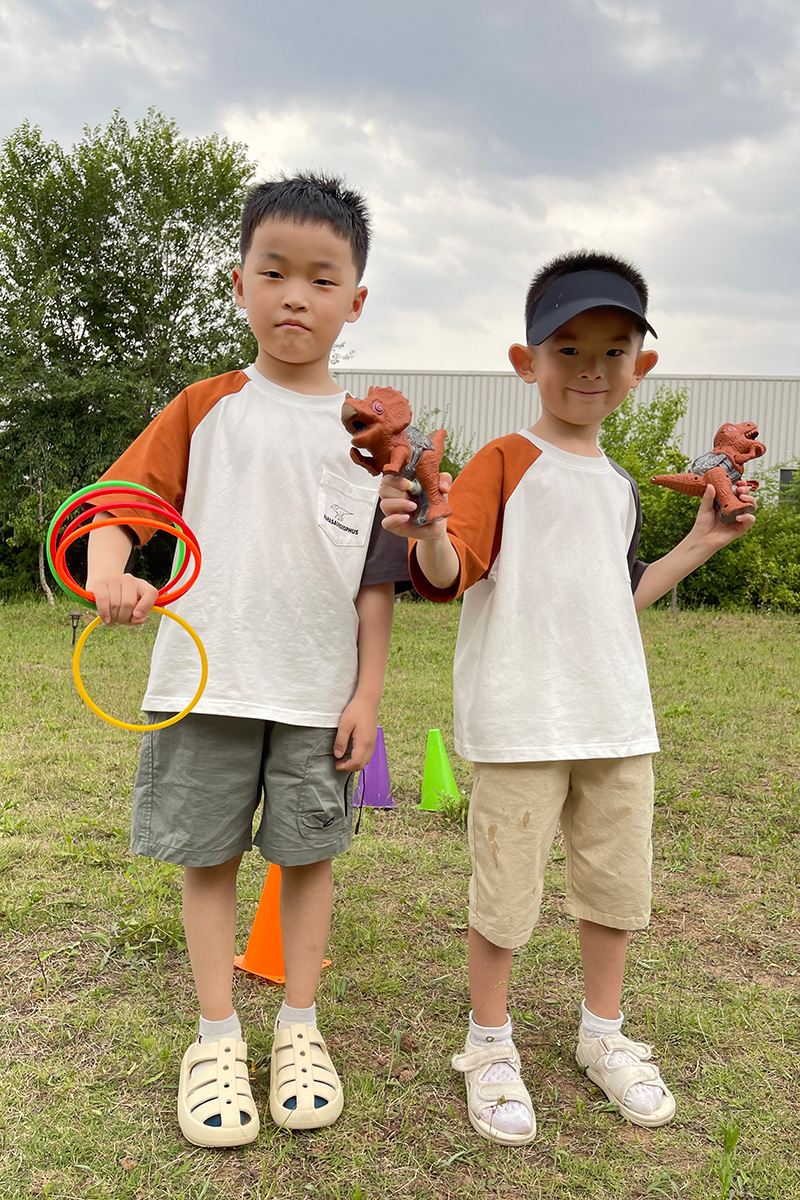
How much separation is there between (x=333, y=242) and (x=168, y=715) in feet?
3.40

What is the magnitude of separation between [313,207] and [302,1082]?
6.06ft

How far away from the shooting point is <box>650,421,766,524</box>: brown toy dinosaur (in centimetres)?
216

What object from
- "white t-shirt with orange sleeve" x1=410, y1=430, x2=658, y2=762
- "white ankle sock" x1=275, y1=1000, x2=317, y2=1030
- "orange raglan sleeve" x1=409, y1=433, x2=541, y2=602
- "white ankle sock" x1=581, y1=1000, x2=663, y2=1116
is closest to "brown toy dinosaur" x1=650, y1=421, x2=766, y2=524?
"white t-shirt with orange sleeve" x1=410, y1=430, x2=658, y2=762

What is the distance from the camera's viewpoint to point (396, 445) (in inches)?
63.6

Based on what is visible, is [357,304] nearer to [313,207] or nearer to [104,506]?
[313,207]

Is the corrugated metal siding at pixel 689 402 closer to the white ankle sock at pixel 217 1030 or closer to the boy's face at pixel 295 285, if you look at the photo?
the boy's face at pixel 295 285

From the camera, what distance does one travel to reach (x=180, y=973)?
2686mm

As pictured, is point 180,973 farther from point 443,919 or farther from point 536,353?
point 536,353

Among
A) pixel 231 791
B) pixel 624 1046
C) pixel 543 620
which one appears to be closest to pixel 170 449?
pixel 231 791

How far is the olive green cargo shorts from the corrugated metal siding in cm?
1958

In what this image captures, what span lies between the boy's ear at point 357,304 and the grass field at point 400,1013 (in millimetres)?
1745

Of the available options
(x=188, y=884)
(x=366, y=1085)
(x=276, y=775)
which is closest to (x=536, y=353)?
(x=276, y=775)

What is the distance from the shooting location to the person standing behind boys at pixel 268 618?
6.45 feet

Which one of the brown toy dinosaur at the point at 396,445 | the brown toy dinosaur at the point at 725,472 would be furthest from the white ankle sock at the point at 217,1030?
the brown toy dinosaur at the point at 725,472
